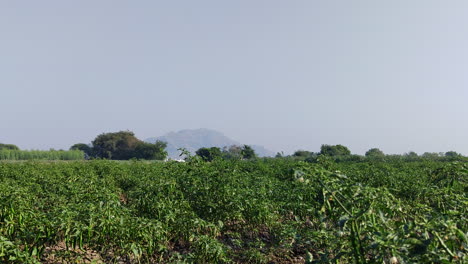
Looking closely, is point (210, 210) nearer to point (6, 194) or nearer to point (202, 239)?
point (202, 239)

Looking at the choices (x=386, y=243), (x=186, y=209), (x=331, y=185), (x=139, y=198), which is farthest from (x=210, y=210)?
(x=386, y=243)

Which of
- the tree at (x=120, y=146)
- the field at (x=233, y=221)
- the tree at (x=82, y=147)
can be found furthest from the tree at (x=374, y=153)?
the tree at (x=82, y=147)

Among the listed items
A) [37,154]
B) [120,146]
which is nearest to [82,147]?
[120,146]

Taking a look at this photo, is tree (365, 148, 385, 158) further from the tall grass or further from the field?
the tall grass

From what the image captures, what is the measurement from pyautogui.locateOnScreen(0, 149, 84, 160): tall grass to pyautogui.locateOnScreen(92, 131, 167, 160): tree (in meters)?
7.85

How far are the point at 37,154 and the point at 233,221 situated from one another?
41.9 metres

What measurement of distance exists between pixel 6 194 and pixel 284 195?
4.10m

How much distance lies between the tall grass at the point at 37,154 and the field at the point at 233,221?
37205 mm

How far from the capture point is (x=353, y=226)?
223 cm

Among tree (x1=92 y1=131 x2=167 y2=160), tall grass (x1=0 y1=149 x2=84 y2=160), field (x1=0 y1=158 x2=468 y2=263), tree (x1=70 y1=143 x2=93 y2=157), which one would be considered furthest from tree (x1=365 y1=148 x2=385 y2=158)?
tree (x1=70 y1=143 x2=93 y2=157)

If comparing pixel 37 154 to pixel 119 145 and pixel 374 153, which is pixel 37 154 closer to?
pixel 119 145

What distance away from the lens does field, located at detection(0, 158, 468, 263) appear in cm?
216

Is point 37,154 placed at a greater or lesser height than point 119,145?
lesser

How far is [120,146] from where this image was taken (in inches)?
2131
